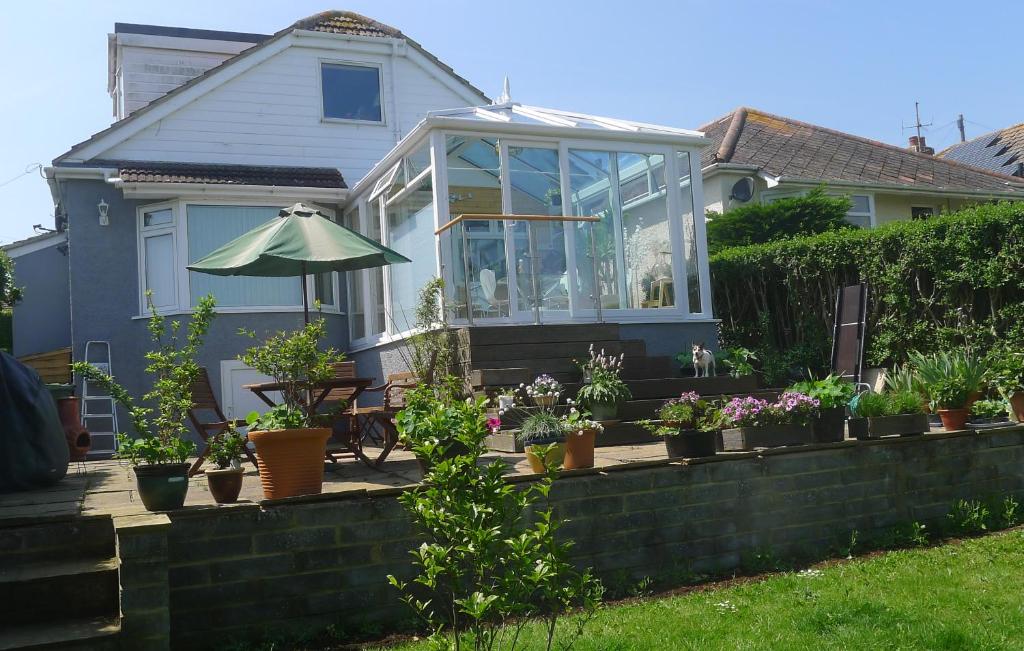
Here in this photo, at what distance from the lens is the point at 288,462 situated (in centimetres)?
509

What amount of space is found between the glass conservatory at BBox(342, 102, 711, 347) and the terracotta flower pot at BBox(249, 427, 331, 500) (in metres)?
4.46

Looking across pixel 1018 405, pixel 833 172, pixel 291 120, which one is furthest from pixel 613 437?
pixel 833 172

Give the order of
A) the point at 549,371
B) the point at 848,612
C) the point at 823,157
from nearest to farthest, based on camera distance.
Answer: the point at 848,612
the point at 549,371
the point at 823,157

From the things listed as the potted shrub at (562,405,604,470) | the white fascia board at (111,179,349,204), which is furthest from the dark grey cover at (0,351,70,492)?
the white fascia board at (111,179,349,204)

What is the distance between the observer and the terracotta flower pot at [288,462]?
507 cm

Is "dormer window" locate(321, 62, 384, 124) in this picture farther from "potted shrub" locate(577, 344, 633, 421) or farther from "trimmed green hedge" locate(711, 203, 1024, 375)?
"potted shrub" locate(577, 344, 633, 421)

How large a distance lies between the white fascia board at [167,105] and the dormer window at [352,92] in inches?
34.0

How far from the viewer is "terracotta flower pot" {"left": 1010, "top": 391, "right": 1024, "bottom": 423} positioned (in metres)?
7.74

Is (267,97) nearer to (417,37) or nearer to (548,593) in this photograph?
(417,37)

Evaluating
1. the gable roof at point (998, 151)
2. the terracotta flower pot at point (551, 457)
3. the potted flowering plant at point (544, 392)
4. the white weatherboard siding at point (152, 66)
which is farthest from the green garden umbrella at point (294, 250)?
the gable roof at point (998, 151)

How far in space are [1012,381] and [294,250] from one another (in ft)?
19.9

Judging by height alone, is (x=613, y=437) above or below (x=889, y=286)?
below

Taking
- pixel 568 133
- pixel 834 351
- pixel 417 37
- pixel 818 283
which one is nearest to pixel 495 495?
pixel 568 133

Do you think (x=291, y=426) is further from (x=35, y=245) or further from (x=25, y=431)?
(x=35, y=245)
